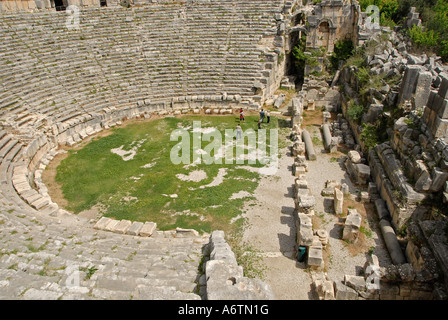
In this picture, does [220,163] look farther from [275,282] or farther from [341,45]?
[341,45]

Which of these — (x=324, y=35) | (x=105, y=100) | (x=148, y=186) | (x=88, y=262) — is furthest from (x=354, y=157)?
(x=105, y=100)

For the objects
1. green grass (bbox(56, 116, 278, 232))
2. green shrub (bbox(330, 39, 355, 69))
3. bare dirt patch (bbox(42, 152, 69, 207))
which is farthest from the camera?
green shrub (bbox(330, 39, 355, 69))

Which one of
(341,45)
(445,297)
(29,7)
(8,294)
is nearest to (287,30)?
(341,45)

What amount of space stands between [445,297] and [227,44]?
1732 centimetres

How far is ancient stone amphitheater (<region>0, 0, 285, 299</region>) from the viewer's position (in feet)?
22.5

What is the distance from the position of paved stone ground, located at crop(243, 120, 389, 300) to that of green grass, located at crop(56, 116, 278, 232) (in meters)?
0.71

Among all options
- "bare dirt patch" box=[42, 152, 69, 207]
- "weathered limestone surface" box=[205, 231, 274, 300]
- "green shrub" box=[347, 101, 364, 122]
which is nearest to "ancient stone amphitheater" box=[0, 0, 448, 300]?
"weathered limestone surface" box=[205, 231, 274, 300]

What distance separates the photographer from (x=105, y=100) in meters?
18.2

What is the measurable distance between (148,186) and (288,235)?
5292 millimetres

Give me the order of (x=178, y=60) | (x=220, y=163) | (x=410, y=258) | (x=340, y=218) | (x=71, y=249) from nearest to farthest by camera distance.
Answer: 1. (x=71, y=249)
2. (x=410, y=258)
3. (x=340, y=218)
4. (x=220, y=163)
5. (x=178, y=60)

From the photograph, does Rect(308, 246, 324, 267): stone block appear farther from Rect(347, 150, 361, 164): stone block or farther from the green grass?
Rect(347, 150, 361, 164): stone block

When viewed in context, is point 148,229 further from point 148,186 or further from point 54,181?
point 54,181

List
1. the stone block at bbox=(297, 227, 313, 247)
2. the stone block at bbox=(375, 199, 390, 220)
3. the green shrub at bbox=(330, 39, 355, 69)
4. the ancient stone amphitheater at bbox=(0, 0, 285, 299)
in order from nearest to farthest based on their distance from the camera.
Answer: the ancient stone amphitheater at bbox=(0, 0, 285, 299) → the stone block at bbox=(297, 227, 313, 247) → the stone block at bbox=(375, 199, 390, 220) → the green shrub at bbox=(330, 39, 355, 69)

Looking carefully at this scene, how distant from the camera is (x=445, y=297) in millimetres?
7301
